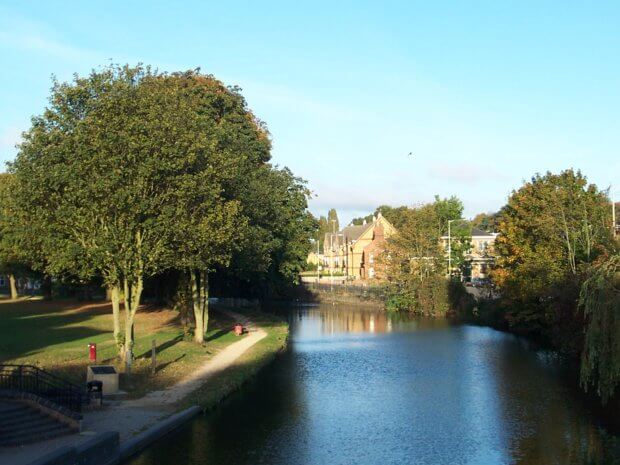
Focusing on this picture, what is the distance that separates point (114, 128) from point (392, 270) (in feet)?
164

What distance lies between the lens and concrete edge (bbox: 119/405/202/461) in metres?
18.7

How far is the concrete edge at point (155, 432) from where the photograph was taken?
18.7 meters

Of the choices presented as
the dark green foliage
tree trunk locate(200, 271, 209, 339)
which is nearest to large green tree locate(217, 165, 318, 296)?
tree trunk locate(200, 271, 209, 339)

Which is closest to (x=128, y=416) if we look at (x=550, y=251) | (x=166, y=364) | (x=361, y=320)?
(x=166, y=364)

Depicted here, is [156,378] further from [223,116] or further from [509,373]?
[223,116]

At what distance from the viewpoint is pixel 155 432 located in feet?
67.1

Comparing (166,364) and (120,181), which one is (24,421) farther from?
(166,364)

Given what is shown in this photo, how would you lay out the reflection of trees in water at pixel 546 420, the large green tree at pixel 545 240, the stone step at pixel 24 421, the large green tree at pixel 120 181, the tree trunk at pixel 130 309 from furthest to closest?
the large green tree at pixel 545 240 → the tree trunk at pixel 130 309 → the large green tree at pixel 120 181 → the reflection of trees in water at pixel 546 420 → the stone step at pixel 24 421

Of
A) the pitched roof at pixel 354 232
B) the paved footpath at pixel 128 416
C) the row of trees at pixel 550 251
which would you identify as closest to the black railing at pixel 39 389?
the paved footpath at pixel 128 416

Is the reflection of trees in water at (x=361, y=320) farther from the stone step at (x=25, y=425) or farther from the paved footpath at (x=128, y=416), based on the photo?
the stone step at (x=25, y=425)

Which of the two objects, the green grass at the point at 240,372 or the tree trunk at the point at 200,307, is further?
the tree trunk at the point at 200,307

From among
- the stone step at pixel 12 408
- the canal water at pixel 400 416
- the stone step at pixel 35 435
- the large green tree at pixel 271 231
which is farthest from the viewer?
the large green tree at pixel 271 231

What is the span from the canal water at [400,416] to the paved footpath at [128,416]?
3.77 feet

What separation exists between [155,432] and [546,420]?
1326cm
